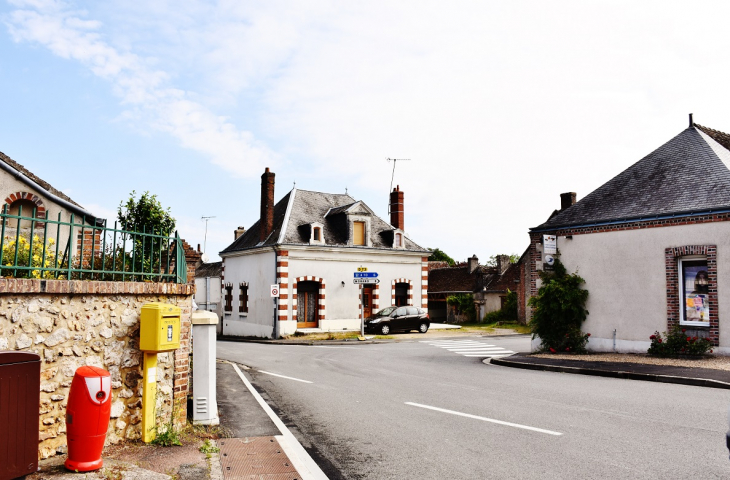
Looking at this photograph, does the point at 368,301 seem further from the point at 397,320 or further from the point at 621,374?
the point at 621,374

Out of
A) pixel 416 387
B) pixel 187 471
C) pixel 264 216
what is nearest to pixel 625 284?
pixel 416 387

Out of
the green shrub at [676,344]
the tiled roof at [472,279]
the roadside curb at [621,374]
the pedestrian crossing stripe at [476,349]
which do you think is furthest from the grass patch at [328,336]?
the tiled roof at [472,279]

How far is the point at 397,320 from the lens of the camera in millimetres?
29125

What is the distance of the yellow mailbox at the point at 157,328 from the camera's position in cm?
611

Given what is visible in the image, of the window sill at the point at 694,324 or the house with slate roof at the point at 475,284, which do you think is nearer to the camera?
the window sill at the point at 694,324

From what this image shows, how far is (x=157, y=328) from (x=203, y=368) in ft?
4.97

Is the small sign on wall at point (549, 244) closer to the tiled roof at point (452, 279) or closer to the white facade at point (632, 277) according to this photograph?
the white facade at point (632, 277)

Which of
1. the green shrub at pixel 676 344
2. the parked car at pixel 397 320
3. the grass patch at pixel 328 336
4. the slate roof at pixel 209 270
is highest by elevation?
the slate roof at pixel 209 270

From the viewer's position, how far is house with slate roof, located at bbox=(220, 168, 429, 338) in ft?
95.3

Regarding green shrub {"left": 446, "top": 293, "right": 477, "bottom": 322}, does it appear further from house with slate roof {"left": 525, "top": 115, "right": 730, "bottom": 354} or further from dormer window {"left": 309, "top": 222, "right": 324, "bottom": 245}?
house with slate roof {"left": 525, "top": 115, "right": 730, "bottom": 354}

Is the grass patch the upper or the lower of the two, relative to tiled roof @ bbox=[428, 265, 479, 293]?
lower

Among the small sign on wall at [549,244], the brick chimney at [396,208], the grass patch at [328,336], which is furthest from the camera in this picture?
the brick chimney at [396,208]

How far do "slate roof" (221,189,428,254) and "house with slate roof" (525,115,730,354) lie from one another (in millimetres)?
14478

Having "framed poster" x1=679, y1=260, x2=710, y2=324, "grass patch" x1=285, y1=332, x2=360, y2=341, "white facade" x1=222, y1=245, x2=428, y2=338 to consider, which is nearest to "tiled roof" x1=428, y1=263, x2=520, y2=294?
"white facade" x1=222, y1=245, x2=428, y2=338
